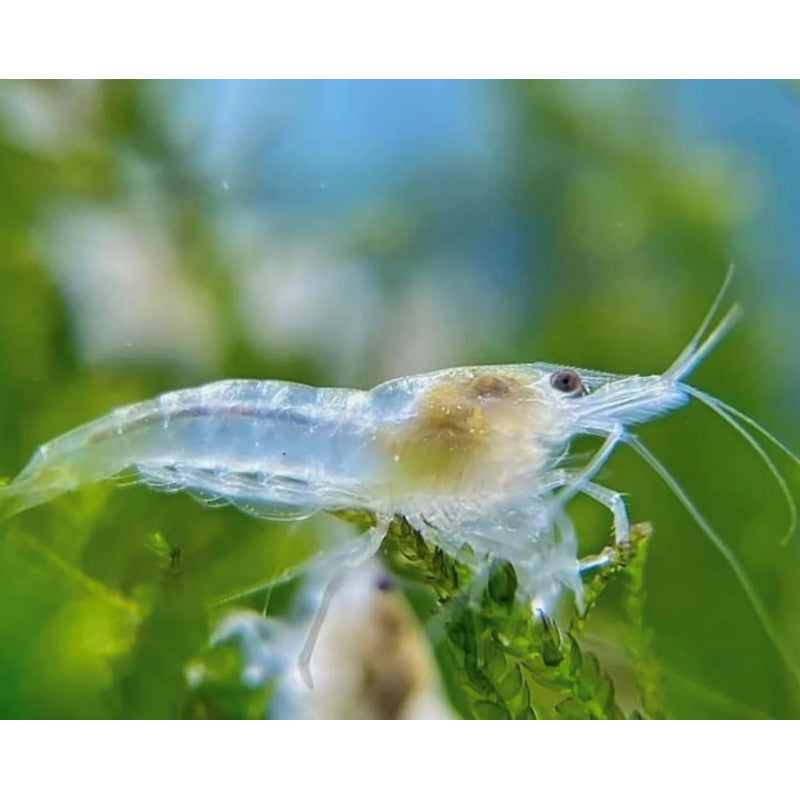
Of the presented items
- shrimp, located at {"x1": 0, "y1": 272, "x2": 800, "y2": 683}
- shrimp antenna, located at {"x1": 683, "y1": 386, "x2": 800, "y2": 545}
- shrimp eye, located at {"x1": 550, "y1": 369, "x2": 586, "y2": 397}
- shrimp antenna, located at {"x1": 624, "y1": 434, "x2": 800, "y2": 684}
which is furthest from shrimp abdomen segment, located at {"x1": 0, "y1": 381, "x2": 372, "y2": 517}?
shrimp antenna, located at {"x1": 683, "y1": 386, "x2": 800, "y2": 545}

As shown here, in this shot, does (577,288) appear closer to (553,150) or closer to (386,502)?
(553,150)

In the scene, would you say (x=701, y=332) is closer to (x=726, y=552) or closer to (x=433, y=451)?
(x=726, y=552)

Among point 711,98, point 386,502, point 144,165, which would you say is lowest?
point 386,502

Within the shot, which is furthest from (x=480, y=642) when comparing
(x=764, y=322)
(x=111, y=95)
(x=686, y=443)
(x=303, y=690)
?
(x=111, y=95)

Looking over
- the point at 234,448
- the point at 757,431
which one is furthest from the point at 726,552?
the point at 234,448

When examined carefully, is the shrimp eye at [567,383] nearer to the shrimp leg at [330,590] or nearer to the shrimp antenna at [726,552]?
the shrimp antenna at [726,552]

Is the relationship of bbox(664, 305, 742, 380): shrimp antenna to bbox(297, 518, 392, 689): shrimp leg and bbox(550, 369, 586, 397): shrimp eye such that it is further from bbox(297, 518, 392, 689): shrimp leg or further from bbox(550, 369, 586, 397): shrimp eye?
bbox(297, 518, 392, 689): shrimp leg

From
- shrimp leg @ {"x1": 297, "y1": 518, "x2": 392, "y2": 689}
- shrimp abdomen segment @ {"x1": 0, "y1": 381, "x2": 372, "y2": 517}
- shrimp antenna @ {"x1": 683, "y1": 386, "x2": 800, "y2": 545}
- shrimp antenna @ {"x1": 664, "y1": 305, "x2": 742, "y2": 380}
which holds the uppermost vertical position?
shrimp antenna @ {"x1": 664, "y1": 305, "x2": 742, "y2": 380}

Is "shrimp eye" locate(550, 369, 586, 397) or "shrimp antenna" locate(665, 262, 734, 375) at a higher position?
"shrimp antenna" locate(665, 262, 734, 375)
